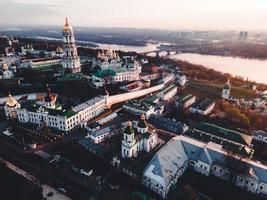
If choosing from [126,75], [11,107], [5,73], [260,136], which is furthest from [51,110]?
[260,136]

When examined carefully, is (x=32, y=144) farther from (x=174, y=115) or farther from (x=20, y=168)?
(x=174, y=115)

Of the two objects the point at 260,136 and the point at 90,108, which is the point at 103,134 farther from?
the point at 260,136

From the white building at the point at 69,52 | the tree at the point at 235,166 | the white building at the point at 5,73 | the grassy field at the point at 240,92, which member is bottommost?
the grassy field at the point at 240,92

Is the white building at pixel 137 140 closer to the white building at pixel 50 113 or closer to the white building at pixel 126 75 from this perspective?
the white building at pixel 50 113

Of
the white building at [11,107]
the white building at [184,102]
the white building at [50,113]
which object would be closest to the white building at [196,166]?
the white building at [184,102]

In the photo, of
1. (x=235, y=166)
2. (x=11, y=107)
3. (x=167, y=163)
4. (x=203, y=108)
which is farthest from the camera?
(x=203, y=108)

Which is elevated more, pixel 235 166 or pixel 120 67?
pixel 120 67
